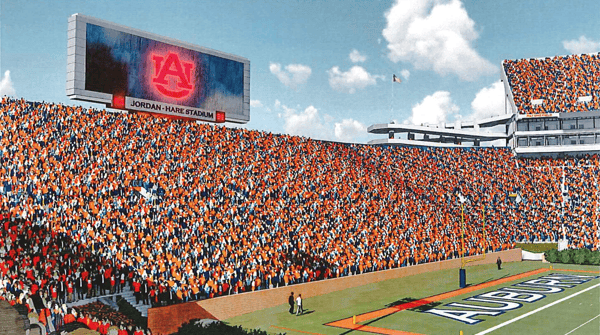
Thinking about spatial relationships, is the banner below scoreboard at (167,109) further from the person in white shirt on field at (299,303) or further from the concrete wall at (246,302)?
the person in white shirt on field at (299,303)

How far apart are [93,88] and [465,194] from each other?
3578 cm

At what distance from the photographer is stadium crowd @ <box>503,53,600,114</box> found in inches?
2435

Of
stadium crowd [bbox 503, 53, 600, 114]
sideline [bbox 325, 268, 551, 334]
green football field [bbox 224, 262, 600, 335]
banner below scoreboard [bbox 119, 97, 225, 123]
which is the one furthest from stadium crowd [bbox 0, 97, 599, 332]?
stadium crowd [bbox 503, 53, 600, 114]

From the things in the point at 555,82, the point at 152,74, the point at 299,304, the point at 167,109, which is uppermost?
the point at 555,82

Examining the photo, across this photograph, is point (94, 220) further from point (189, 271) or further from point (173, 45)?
point (173, 45)

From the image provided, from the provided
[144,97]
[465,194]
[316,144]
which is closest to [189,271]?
[144,97]

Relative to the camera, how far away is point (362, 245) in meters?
37.1

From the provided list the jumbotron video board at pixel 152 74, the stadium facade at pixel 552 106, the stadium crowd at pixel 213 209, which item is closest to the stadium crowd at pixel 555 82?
the stadium facade at pixel 552 106

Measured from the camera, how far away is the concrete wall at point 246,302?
2357 cm

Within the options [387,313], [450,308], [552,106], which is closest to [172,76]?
[387,313]

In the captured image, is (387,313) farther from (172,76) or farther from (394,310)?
(172,76)

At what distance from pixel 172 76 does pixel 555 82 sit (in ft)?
158

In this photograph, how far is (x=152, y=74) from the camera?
1326 inches

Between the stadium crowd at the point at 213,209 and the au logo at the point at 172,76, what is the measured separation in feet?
10.3
